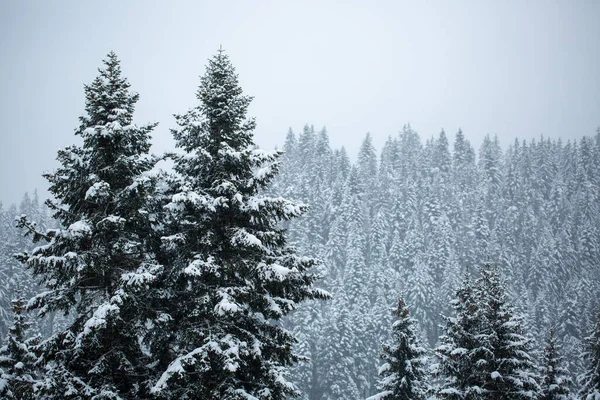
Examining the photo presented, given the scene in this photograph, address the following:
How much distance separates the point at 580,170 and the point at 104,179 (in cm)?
11222

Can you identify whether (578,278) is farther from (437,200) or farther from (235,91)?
(235,91)

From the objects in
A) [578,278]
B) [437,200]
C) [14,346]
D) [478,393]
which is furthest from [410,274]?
[14,346]

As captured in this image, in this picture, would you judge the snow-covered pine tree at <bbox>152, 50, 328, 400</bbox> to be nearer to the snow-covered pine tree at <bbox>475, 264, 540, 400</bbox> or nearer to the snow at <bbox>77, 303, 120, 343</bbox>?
the snow at <bbox>77, 303, 120, 343</bbox>

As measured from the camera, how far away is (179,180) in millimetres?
10516

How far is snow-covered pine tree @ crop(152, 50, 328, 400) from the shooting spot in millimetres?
9297

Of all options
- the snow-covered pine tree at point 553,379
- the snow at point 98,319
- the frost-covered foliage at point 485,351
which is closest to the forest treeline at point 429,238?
the snow-covered pine tree at point 553,379

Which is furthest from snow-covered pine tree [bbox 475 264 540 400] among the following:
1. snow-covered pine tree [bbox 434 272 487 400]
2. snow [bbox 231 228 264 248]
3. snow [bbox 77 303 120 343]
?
snow [bbox 77 303 120 343]

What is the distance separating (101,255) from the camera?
31.6 ft

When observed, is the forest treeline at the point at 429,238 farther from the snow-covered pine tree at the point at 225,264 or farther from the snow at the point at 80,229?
the snow at the point at 80,229

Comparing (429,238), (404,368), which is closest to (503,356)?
(404,368)

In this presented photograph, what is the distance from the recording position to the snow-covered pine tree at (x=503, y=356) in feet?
53.5

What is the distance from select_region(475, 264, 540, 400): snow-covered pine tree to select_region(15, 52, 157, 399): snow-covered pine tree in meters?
13.1

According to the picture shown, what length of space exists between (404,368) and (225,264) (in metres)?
12.1

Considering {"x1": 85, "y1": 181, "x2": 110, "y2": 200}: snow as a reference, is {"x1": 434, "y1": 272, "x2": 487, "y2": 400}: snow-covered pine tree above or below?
below
